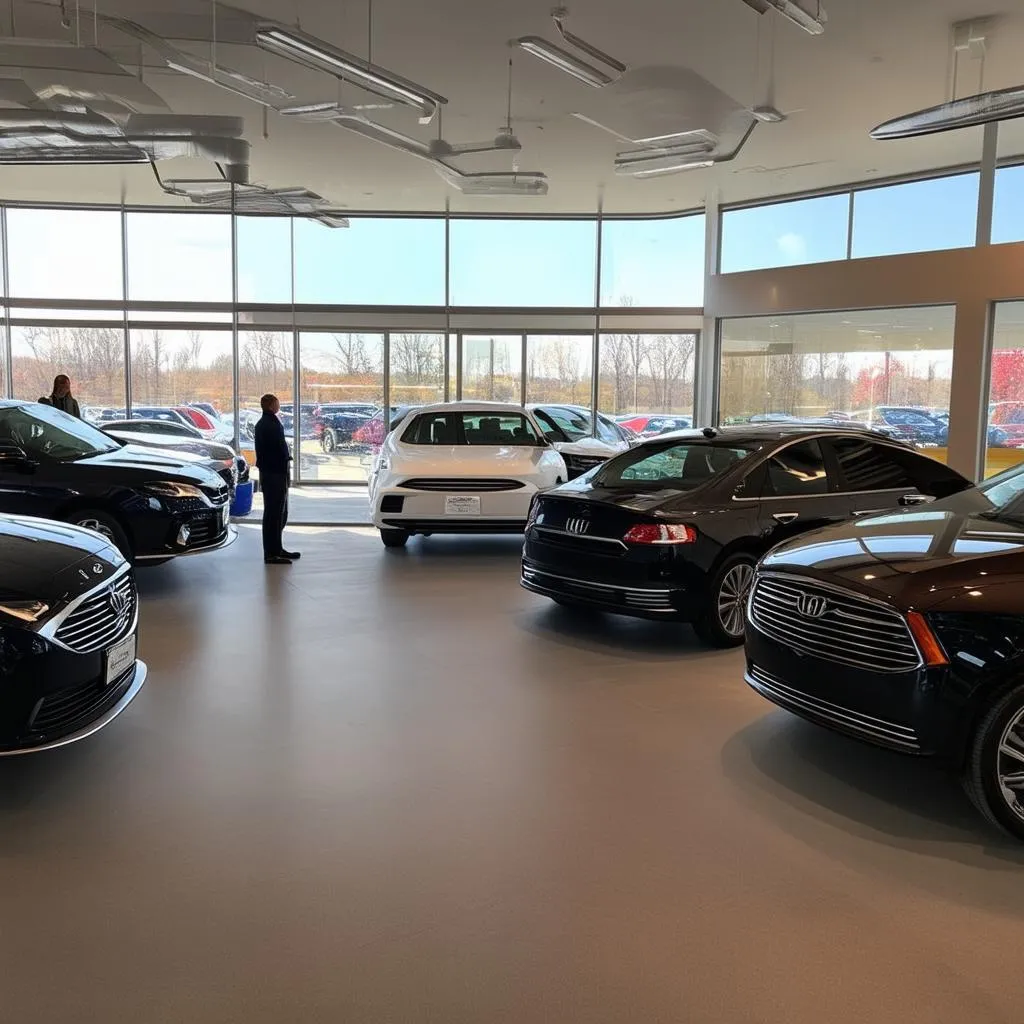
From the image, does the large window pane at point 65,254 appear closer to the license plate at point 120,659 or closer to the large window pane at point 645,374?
the large window pane at point 645,374

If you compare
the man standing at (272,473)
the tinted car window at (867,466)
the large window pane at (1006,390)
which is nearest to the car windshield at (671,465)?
the tinted car window at (867,466)

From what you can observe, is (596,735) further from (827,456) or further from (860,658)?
(827,456)

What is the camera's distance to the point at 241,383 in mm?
15383

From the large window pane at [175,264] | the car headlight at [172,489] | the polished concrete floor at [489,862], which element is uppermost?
the large window pane at [175,264]

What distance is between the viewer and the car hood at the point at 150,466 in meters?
7.11

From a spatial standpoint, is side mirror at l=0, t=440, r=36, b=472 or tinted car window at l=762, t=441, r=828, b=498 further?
side mirror at l=0, t=440, r=36, b=472

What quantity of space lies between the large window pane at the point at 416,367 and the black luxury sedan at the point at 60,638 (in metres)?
11.7

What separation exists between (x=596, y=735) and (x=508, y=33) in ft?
20.0

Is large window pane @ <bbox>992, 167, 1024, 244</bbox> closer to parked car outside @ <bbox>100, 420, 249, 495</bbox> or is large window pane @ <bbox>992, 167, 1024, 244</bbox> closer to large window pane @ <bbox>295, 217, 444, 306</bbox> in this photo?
large window pane @ <bbox>295, 217, 444, 306</bbox>

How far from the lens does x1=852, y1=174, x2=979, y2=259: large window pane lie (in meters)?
11.7

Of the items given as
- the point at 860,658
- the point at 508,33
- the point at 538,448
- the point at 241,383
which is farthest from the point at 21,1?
the point at 241,383

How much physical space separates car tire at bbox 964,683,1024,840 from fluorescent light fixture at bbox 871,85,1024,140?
5871mm

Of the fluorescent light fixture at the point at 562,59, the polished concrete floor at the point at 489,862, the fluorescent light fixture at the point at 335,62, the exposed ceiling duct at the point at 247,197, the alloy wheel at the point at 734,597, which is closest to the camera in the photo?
the polished concrete floor at the point at 489,862

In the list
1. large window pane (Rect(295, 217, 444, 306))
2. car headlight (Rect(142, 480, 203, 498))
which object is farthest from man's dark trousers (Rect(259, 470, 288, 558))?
large window pane (Rect(295, 217, 444, 306))
